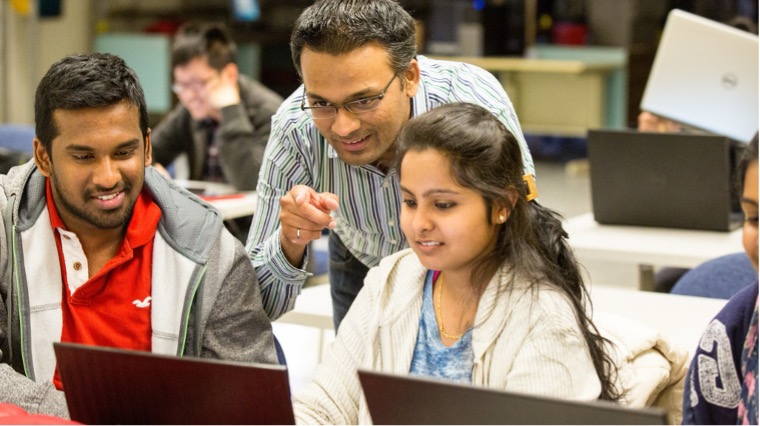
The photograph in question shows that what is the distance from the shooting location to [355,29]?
194cm

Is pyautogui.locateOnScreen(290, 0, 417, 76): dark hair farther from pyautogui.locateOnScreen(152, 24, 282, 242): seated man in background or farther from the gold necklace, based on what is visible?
pyautogui.locateOnScreen(152, 24, 282, 242): seated man in background

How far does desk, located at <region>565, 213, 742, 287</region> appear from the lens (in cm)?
308

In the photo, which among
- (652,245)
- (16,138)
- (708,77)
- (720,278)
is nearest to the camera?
(720,278)

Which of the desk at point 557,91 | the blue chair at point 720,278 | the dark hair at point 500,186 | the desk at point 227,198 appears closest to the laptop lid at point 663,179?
the blue chair at point 720,278

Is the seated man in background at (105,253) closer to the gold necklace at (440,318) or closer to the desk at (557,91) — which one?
the gold necklace at (440,318)

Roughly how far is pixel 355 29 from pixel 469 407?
96 cm

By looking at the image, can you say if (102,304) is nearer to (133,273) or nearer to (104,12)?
(133,273)

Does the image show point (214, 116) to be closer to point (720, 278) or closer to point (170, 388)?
point (720, 278)

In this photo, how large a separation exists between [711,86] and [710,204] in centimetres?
40

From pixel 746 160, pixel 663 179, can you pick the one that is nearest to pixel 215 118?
pixel 663 179

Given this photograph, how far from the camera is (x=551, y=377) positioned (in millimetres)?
1545

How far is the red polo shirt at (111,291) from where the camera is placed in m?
1.84

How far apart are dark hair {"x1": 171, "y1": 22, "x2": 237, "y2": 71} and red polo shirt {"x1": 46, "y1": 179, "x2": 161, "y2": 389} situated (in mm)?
2357

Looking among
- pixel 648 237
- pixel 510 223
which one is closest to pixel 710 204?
pixel 648 237
